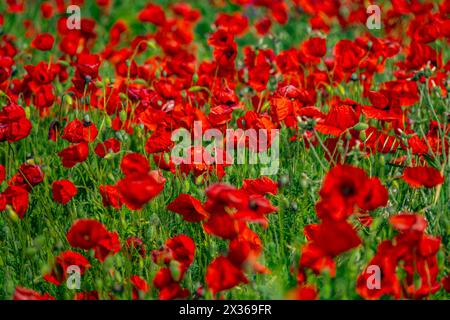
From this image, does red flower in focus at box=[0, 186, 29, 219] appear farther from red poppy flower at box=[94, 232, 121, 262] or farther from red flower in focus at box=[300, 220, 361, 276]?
red flower in focus at box=[300, 220, 361, 276]

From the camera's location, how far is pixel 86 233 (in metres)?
1.77

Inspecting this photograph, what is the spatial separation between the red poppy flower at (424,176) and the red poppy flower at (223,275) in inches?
20.0

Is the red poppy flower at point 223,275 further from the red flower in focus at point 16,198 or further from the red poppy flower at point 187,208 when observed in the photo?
the red flower in focus at point 16,198

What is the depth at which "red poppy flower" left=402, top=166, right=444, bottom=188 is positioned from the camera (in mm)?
1844

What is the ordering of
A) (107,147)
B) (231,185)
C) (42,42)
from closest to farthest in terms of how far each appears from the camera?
1. (231,185)
2. (107,147)
3. (42,42)

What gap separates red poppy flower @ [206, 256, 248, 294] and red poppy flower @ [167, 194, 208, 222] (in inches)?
11.5

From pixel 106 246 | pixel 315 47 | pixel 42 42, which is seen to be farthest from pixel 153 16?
pixel 106 246

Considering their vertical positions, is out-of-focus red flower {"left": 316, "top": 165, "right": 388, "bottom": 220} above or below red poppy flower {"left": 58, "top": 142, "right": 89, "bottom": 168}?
below

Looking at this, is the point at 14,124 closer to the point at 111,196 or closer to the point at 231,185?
the point at 111,196

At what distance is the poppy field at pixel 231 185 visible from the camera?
1.71m

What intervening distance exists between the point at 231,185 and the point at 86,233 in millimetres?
→ 708

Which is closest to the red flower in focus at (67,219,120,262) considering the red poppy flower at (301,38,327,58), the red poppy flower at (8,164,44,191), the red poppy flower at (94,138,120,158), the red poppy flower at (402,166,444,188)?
the red poppy flower at (8,164,44,191)

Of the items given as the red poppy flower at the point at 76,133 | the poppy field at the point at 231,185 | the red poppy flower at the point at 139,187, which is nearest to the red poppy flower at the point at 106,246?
the poppy field at the point at 231,185
